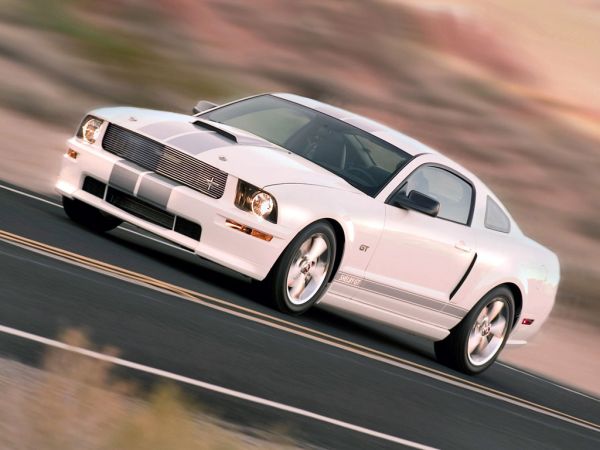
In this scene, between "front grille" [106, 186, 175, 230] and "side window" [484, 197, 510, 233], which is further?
"side window" [484, 197, 510, 233]

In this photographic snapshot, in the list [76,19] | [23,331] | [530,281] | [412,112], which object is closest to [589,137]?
[412,112]

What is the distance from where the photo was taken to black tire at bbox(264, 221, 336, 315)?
10000mm

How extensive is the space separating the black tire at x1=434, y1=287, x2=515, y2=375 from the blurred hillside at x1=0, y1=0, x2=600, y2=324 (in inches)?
231

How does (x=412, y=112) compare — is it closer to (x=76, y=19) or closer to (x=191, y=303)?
(x=76, y=19)

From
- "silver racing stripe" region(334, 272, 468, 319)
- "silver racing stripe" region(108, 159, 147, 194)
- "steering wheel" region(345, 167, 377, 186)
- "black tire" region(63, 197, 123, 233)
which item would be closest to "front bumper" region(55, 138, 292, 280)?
"silver racing stripe" region(108, 159, 147, 194)

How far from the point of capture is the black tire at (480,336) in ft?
39.4

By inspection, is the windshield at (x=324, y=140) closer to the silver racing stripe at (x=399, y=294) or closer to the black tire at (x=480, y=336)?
the silver racing stripe at (x=399, y=294)

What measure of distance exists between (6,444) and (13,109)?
17288mm

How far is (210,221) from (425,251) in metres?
2.03

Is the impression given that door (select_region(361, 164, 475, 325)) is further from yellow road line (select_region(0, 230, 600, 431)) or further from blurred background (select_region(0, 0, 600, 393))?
blurred background (select_region(0, 0, 600, 393))

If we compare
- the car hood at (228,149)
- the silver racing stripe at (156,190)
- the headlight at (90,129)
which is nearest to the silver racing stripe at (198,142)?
the car hood at (228,149)

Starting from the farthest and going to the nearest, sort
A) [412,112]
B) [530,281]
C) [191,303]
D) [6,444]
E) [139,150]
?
[412,112] → [530,281] → [139,150] → [191,303] → [6,444]

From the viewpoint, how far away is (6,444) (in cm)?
520

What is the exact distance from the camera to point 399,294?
11195mm
